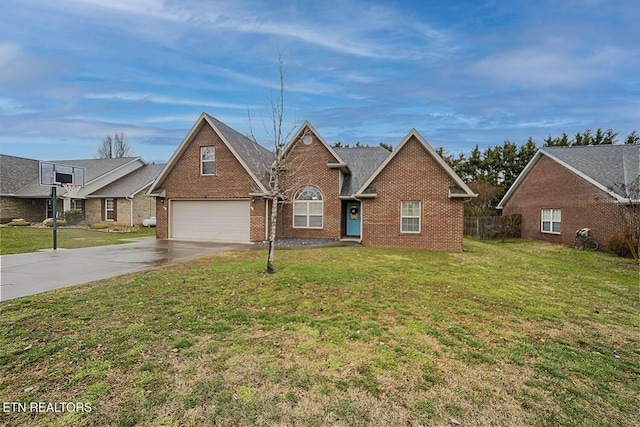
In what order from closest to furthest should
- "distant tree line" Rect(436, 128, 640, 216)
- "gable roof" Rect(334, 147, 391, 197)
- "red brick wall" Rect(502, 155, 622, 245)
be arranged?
"red brick wall" Rect(502, 155, 622, 245), "gable roof" Rect(334, 147, 391, 197), "distant tree line" Rect(436, 128, 640, 216)

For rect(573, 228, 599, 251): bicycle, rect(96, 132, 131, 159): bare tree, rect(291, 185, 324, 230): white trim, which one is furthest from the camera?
rect(96, 132, 131, 159): bare tree

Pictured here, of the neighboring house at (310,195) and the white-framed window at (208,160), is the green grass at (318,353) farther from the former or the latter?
the white-framed window at (208,160)

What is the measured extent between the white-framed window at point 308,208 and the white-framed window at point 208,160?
515 centimetres

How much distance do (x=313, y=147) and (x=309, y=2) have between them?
25.2 feet

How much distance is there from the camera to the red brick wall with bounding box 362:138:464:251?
1512cm

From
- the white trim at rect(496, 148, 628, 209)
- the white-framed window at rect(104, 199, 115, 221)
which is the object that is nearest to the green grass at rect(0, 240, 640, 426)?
the white trim at rect(496, 148, 628, 209)

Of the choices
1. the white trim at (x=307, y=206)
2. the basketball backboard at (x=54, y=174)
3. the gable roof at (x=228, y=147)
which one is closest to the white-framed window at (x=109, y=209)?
the basketball backboard at (x=54, y=174)

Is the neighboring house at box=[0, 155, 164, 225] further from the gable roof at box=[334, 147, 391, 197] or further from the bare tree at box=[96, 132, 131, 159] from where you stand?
the bare tree at box=[96, 132, 131, 159]

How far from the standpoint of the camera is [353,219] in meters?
18.9

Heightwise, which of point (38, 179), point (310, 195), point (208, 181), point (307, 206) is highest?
point (38, 179)

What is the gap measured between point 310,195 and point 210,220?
20.3 feet

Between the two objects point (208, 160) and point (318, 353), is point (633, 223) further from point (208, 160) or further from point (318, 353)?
point (208, 160)

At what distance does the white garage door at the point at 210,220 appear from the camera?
17344 mm

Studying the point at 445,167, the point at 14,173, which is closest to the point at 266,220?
the point at 445,167
